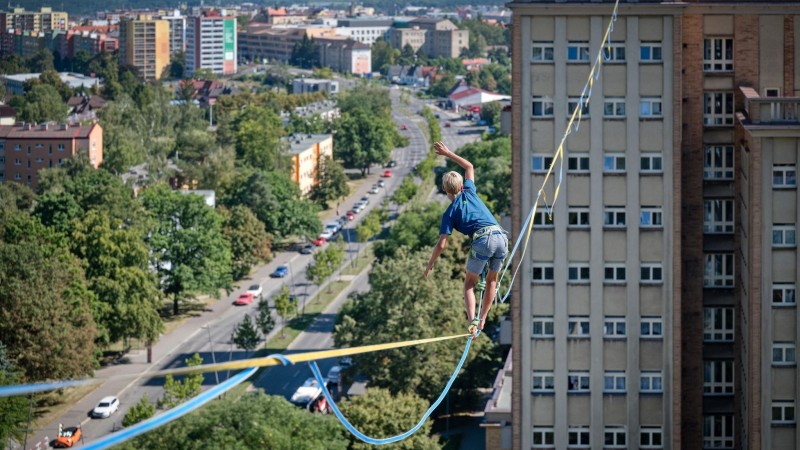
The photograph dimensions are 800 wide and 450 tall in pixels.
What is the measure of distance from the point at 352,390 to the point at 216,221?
21.2 m

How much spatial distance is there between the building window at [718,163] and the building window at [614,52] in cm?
304

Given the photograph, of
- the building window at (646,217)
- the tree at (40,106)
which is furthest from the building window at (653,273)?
the tree at (40,106)

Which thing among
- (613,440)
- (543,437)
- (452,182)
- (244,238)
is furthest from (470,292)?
(244,238)

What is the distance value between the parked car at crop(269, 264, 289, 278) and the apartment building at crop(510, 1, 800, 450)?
45.0m

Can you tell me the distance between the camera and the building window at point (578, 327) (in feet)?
110

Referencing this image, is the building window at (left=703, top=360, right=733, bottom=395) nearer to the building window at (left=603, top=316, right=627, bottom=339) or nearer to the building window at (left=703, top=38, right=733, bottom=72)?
the building window at (left=603, top=316, right=627, bottom=339)

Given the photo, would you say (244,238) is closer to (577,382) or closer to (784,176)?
(577,382)

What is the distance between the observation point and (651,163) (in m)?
33.3

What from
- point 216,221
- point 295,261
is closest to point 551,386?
point 216,221

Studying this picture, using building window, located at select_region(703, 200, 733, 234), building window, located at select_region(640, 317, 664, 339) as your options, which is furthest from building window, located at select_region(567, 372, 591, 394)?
building window, located at select_region(703, 200, 733, 234)

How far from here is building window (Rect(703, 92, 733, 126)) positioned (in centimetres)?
3428

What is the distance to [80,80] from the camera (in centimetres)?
18012

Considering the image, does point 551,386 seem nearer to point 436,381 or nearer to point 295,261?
point 436,381

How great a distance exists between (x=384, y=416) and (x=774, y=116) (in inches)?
588
